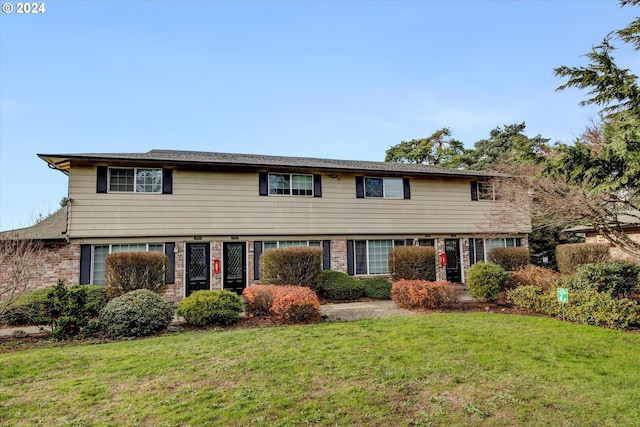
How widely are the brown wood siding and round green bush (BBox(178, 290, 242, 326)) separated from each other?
5242 millimetres

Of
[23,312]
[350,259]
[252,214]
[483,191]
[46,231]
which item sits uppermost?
[483,191]

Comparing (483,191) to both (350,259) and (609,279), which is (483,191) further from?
(609,279)

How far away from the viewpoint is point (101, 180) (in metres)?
12.7

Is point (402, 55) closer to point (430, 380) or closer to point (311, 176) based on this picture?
point (311, 176)

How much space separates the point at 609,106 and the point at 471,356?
6088 mm

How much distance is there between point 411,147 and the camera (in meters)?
32.0

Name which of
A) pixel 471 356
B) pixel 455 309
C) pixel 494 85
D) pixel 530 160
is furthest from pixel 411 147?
pixel 471 356

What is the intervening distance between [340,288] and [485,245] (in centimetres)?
850

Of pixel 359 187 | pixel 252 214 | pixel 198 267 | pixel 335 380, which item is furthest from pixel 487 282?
pixel 198 267

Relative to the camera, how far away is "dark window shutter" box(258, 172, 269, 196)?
1434cm

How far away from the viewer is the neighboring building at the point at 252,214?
41.5 ft

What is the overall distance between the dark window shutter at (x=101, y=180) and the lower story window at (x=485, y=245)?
15211 mm

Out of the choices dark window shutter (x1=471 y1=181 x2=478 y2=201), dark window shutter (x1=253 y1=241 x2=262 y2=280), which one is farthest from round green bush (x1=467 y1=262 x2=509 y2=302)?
dark window shutter (x1=253 y1=241 x2=262 y2=280)

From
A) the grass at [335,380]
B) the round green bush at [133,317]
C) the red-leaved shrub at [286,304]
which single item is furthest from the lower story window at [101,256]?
the grass at [335,380]
